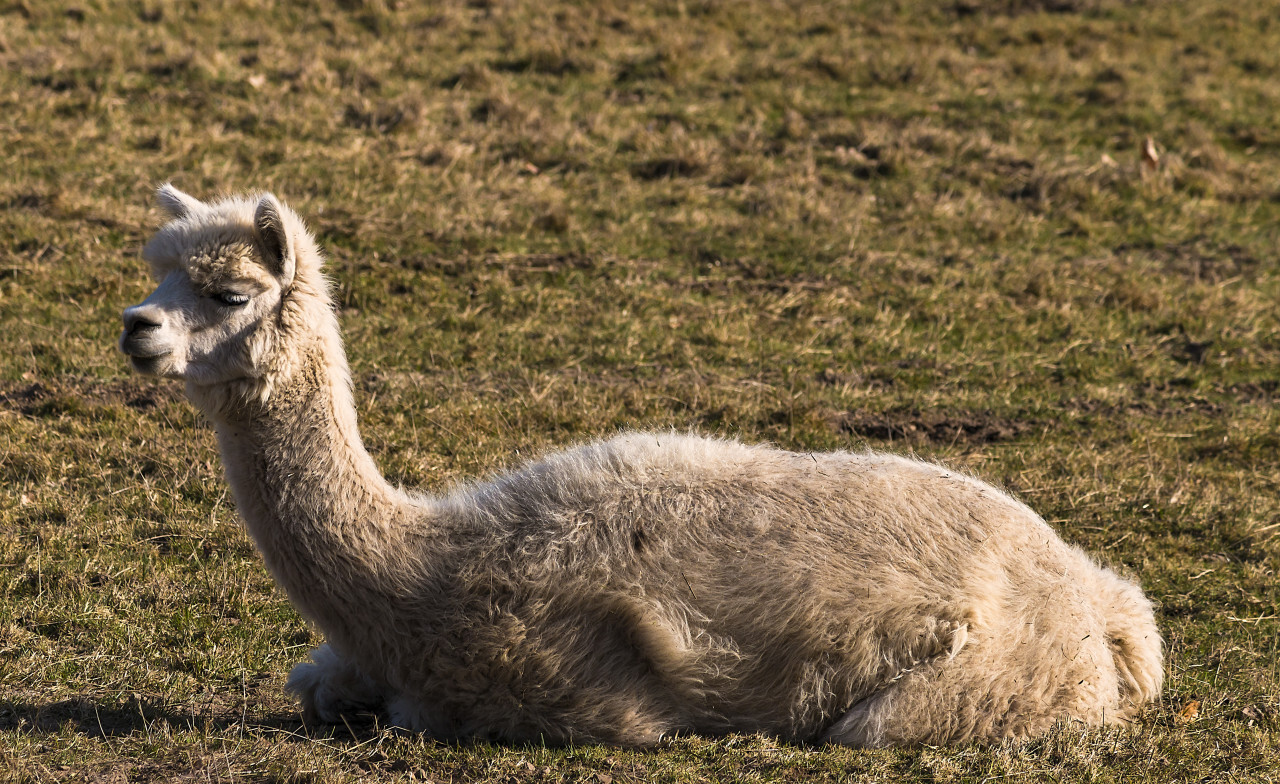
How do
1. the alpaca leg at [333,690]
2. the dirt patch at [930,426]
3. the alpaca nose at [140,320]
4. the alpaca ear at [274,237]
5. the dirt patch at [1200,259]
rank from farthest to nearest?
the dirt patch at [1200,259] → the dirt patch at [930,426] → the alpaca leg at [333,690] → the alpaca ear at [274,237] → the alpaca nose at [140,320]

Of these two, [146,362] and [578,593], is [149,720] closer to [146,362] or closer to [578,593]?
[146,362]

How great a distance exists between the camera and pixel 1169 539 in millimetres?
7281

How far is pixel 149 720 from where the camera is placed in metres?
4.76

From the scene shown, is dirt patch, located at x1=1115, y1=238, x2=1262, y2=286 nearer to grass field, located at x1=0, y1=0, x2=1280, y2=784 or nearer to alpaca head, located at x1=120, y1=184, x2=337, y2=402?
grass field, located at x1=0, y1=0, x2=1280, y2=784

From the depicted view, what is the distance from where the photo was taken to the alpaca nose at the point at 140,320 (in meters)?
4.32

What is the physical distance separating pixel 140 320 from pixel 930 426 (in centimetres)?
571

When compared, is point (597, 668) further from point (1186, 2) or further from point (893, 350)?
point (1186, 2)

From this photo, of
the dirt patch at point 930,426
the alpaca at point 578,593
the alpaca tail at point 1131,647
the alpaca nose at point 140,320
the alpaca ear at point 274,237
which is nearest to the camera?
the alpaca nose at point 140,320

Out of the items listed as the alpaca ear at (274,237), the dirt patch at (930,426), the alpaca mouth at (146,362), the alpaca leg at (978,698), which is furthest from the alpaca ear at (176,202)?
the dirt patch at (930,426)

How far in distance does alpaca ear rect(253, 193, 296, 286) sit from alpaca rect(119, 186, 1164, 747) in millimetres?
12

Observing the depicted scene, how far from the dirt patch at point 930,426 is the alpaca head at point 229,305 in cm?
469

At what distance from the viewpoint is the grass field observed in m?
5.09

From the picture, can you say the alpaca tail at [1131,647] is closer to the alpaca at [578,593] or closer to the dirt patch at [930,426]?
the alpaca at [578,593]

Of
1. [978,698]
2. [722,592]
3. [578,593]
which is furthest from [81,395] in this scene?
[978,698]
